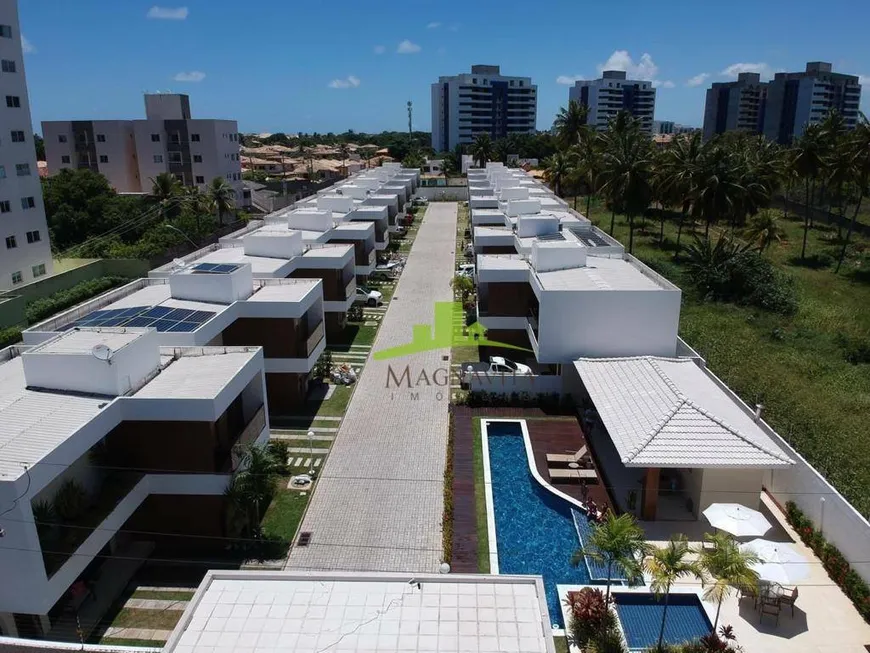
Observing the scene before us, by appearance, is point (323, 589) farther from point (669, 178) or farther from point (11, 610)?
point (669, 178)

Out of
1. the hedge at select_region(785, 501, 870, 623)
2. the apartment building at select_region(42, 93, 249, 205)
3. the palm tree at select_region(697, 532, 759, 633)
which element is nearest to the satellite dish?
the palm tree at select_region(697, 532, 759, 633)

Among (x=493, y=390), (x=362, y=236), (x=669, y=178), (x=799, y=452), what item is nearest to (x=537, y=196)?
(x=669, y=178)

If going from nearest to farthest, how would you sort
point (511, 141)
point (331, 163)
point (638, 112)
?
point (331, 163) → point (511, 141) → point (638, 112)

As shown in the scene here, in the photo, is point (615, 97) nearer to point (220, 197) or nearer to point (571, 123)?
point (571, 123)

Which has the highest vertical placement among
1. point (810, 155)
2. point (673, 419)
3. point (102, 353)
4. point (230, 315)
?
point (810, 155)

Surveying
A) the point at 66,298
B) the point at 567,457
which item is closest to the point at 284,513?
the point at 567,457

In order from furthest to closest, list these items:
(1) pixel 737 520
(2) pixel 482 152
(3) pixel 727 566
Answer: (2) pixel 482 152 < (1) pixel 737 520 < (3) pixel 727 566
